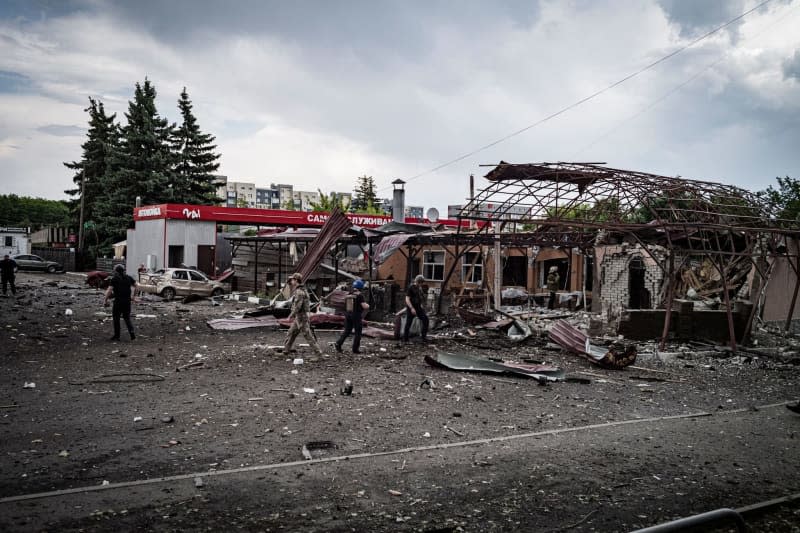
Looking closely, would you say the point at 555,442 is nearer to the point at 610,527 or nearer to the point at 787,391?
the point at 610,527

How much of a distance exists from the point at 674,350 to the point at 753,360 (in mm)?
1653

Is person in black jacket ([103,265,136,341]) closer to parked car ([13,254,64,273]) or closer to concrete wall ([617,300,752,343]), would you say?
concrete wall ([617,300,752,343])

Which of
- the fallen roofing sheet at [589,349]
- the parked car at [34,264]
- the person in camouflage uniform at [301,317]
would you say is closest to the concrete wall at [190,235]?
the parked car at [34,264]

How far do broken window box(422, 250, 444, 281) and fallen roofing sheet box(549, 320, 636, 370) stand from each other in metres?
14.5

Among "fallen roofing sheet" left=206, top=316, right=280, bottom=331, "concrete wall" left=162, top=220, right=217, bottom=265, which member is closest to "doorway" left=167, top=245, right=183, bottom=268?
"concrete wall" left=162, top=220, right=217, bottom=265

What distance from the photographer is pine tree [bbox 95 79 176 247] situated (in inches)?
1706

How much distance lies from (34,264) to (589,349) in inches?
1764

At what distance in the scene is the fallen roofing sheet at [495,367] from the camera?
417 inches

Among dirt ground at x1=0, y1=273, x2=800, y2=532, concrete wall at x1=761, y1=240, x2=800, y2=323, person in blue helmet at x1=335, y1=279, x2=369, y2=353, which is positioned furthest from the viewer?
concrete wall at x1=761, y1=240, x2=800, y2=323

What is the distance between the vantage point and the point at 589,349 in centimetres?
1283

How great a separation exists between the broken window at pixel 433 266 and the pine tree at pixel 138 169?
2428 cm

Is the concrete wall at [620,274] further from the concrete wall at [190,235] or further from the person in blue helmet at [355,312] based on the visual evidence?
the concrete wall at [190,235]

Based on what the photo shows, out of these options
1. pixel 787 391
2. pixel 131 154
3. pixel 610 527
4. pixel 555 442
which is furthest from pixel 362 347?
pixel 131 154

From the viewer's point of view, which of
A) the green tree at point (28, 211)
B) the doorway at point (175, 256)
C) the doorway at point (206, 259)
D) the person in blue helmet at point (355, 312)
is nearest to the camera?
the person in blue helmet at point (355, 312)
